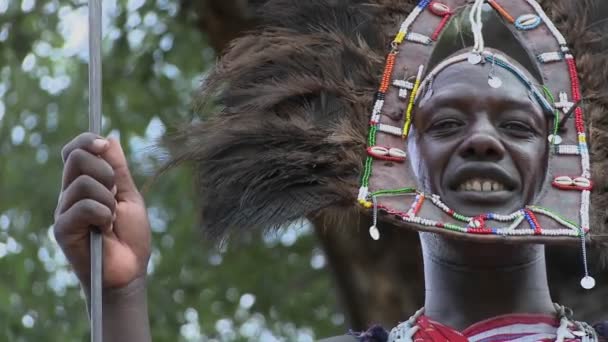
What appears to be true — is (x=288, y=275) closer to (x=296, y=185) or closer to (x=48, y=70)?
(x=48, y=70)

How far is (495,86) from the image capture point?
16.3 feet

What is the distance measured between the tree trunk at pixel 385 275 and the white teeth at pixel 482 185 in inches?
109

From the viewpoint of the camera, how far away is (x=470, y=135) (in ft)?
16.1

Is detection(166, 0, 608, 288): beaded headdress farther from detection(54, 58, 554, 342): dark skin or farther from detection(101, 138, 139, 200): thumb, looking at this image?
detection(101, 138, 139, 200): thumb

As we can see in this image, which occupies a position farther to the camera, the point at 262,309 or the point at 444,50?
the point at 262,309

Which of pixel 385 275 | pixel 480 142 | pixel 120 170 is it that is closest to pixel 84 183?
pixel 120 170

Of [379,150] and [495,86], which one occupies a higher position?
[495,86]

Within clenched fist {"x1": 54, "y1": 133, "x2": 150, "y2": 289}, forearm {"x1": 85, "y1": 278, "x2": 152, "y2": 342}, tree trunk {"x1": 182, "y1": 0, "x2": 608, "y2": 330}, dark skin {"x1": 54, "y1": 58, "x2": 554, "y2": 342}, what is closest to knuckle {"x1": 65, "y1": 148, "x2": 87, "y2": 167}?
clenched fist {"x1": 54, "y1": 133, "x2": 150, "y2": 289}

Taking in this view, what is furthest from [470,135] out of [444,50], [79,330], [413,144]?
[79,330]

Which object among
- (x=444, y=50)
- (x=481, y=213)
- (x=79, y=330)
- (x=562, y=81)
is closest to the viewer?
(x=481, y=213)

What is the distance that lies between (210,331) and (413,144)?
452cm

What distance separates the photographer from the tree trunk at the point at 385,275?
7.81 m

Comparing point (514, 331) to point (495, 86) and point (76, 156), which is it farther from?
point (76, 156)

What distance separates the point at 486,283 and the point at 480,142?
0.37 metres
